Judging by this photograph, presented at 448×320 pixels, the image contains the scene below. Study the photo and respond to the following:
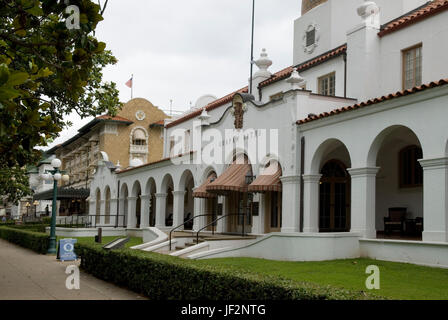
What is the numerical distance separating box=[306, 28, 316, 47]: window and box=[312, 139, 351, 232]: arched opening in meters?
7.20

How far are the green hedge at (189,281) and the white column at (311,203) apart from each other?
6930mm

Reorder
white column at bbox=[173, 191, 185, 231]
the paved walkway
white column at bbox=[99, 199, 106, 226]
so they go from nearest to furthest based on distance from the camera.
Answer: the paved walkway → white column at bbox=[173, 191, 185, 231] → white column at bbox=[99, 199, 106, 226]

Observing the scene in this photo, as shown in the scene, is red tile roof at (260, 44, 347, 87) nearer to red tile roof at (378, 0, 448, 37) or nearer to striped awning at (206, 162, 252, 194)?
red tile roof at (378, 0, 448, 37)

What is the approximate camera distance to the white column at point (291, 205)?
18778 millimetres

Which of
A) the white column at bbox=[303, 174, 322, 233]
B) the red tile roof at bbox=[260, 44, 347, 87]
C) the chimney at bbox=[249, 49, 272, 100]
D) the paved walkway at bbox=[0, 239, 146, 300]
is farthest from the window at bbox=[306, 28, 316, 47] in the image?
the paved walkway at bbox=[0, 239, 146, 300]

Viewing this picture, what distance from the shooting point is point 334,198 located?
66.7ft

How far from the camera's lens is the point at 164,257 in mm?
12555

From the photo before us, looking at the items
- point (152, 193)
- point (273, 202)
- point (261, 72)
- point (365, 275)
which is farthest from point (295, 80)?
point (152, 193)

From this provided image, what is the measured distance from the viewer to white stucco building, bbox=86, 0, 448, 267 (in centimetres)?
1458

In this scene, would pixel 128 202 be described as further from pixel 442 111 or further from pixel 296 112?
pixel 442 111

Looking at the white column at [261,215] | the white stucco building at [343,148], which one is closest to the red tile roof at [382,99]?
the white stucco building at [343,148]

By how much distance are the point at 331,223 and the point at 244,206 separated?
4.27m

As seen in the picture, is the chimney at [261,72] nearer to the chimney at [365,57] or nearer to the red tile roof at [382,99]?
the chimney at [365,57]
